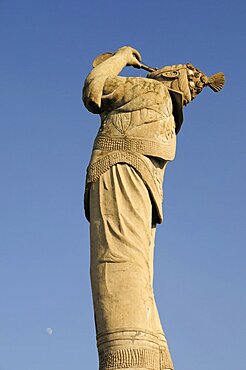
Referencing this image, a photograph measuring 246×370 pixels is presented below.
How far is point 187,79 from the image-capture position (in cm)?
1002

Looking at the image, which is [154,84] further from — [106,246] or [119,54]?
[106,246]

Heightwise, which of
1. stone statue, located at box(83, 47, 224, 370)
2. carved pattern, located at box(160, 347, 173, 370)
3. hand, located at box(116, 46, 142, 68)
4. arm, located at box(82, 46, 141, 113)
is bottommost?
carved pattern, located at box(160, 347, 173, 370)

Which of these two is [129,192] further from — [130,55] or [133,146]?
[130,55]

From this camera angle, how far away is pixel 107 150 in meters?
9.15

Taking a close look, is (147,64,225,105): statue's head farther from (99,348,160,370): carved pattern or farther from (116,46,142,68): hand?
(99,348,160,370): carved pattern

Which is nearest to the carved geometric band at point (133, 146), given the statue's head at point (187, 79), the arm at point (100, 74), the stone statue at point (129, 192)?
the stone statue at point (129, 192)

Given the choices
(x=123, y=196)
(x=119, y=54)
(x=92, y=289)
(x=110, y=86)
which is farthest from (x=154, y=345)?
(x=119, y=54)

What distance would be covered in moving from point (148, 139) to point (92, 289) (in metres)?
1.80

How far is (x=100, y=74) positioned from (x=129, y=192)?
1.50 metres

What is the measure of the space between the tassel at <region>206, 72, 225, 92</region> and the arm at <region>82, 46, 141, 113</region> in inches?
38.5

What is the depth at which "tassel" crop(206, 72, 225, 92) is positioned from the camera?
10211 millimetres

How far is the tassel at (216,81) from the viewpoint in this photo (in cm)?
1021

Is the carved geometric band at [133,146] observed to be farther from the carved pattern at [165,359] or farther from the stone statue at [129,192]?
the carved pattern at [165,359]

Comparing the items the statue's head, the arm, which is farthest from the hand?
the statue's head
